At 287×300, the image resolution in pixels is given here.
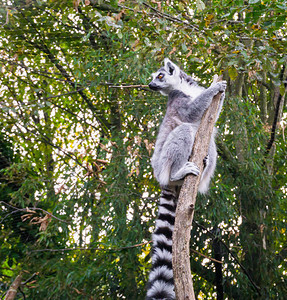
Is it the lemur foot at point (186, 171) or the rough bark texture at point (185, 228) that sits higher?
the lemur foot at point (186, 171)

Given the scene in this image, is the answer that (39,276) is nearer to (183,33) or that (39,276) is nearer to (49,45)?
(183,33)

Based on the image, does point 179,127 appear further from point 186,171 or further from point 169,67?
point 169,67

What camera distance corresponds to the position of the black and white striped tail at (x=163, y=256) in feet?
11.1

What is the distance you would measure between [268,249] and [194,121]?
2.75 m

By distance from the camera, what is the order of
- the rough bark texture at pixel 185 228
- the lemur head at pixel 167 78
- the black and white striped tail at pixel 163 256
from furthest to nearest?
the lemur head at pixel 167 78 → the black and white striped tail at pixel 163 256 → the rough bark texture at pixel 185 228

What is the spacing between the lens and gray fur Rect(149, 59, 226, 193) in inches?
173

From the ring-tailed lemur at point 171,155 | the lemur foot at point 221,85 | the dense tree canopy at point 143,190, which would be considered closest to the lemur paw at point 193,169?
the ring-tailed lemur at point 171,155

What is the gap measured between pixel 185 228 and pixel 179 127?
1.77 metres

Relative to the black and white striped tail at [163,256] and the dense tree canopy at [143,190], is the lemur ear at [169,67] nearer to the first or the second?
the dense tree canopy at [143,190]

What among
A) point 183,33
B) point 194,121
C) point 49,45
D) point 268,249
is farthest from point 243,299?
point 49,45

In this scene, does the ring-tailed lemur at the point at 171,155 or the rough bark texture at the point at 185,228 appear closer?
the rough bark texture at the point at 185,228

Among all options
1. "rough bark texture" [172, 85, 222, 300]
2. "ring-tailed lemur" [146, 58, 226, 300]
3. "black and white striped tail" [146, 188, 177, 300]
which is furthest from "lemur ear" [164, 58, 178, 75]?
"rough bark texture" [172, 85, 222, 300]

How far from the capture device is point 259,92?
9219 mm

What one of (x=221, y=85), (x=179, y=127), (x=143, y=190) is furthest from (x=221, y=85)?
(x=143, y=190)
